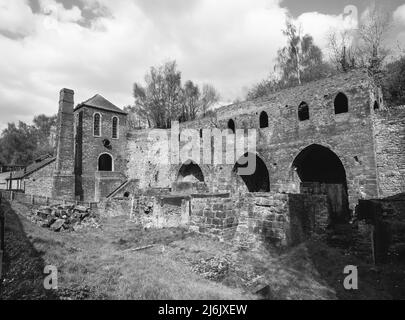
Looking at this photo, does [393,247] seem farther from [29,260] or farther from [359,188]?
[29,260]

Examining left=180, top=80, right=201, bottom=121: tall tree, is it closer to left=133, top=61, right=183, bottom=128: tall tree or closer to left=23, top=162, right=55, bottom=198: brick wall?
left=133, top=61, right=183, bottom=128: tall tree

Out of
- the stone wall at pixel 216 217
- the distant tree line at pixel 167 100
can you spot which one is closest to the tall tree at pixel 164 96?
the distant tree line at pixel 167 100

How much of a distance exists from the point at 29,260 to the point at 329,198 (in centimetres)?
881

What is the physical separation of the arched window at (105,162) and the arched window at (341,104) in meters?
21.1

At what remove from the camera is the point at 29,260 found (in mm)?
5820

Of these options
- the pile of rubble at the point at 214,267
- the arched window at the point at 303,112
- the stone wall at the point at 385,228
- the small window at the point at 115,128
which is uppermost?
the small window at the point at 115,128

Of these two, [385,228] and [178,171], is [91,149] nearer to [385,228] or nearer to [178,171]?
[178,171]

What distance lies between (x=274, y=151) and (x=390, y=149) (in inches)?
248

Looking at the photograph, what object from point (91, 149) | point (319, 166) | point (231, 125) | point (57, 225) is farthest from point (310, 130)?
point (91, 149)

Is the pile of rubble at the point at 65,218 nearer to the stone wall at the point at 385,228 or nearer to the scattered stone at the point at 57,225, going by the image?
the scattered stone at the point at 57,225

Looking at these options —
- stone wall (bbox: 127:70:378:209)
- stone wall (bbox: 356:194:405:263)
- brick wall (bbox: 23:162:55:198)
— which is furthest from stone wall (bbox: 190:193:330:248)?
brick wall (bbox: 23:162:55:198)

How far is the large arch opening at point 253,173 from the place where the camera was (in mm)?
19578

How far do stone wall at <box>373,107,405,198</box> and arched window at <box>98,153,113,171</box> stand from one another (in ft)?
75.6
